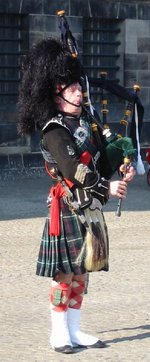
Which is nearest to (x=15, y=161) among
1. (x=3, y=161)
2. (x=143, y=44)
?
(x=3, y=161)

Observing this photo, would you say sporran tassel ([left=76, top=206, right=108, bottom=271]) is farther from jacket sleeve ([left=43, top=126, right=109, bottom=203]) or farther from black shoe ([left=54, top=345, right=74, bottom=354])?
black shoe ([left=54, top=345, right=74, bottom=354])

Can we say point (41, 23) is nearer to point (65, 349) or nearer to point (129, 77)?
point (129, 77)

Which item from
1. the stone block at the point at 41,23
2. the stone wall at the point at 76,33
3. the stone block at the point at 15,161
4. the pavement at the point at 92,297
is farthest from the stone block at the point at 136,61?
the pavement at the point at 92,297

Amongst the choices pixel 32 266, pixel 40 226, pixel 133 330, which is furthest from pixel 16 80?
pixel 133 330

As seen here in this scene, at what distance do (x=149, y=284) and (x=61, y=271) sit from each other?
7.08 feet

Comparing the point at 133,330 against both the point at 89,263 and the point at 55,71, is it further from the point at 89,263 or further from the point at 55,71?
the point at 55,71

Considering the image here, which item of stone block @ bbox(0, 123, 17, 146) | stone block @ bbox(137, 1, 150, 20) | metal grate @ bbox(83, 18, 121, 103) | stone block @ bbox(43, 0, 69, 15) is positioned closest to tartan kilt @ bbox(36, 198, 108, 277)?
stone block @ bbox(0, 123, 17, 146)

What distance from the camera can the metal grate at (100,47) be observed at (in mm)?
18141

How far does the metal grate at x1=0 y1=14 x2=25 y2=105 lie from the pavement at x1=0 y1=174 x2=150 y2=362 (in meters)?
5.54

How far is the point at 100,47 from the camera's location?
60.2 ft

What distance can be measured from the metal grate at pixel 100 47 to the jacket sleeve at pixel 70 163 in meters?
12.3

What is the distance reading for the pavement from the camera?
601 centimetres

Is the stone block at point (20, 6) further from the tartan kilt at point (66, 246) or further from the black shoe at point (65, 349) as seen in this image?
the black shoe at point (65, 349)

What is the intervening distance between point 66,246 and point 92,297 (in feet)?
5.45
